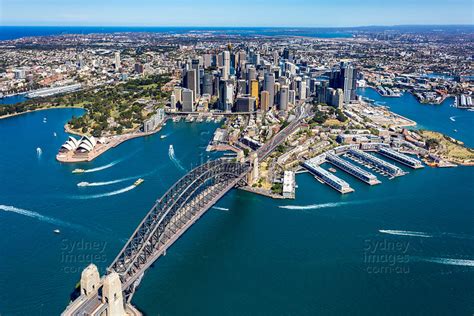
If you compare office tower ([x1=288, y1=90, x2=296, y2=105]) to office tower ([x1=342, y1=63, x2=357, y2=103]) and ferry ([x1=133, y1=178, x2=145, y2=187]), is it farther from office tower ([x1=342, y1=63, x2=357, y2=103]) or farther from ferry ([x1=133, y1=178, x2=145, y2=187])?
ferry ([x1=133, y1=178, x2=145, y2=187])

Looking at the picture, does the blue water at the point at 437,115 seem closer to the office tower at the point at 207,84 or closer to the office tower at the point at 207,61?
the office tower at the point at 207,84

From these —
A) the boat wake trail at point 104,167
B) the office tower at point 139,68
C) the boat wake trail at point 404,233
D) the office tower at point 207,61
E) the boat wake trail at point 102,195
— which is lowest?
the boat wake trail at point 404,233

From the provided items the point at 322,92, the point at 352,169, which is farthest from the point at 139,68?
the point at 352,169

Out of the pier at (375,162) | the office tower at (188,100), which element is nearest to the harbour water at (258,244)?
the pier at (375,162)

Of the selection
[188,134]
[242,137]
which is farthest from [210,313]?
[188,134]

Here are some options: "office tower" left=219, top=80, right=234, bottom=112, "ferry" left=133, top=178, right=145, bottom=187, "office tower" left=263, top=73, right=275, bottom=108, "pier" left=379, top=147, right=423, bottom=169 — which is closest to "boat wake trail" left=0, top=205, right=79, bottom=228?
"ferry" left=133, top=178, right=145, bottom=187
